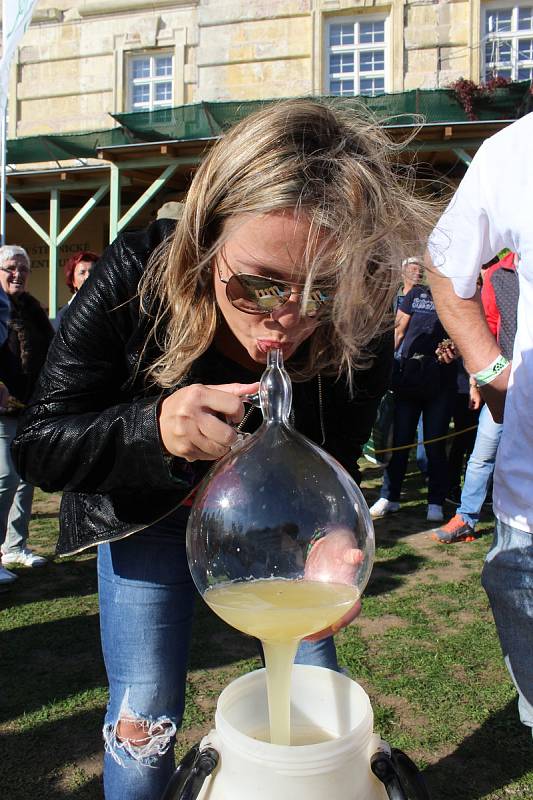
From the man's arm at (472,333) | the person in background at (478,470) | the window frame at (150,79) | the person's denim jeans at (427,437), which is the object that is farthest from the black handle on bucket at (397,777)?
the window frame at (150,79)

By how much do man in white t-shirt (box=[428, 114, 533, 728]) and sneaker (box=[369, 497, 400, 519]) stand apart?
4115 millimetres

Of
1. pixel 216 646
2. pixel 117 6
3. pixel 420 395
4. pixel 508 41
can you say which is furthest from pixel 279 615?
pixel 117 6

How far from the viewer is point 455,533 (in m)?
5.23

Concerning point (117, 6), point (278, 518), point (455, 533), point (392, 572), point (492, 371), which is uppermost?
point (117, 6)

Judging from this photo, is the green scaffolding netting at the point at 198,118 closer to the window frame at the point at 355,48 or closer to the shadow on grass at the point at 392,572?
the window frame at the point at 355,48

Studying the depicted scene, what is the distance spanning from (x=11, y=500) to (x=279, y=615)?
382 cm

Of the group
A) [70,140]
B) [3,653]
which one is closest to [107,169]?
[70,140]

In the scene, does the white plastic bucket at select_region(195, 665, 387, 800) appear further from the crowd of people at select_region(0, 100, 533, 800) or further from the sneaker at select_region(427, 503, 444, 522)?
the sneaker at select_region(427, 503, 444, 522)

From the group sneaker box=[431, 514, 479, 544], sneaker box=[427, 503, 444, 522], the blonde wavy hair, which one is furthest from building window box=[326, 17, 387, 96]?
the blonde wavy hair

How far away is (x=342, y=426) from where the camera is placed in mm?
1820

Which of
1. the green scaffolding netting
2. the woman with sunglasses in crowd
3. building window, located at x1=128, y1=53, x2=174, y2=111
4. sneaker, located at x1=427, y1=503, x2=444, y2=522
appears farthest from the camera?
building window, located at x1=128, y1=53, x2=174, y2=111

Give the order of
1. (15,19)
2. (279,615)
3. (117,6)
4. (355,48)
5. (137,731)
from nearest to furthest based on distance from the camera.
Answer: (279,615)
(137,731)
(15,19)
(355,48)
(117,6)

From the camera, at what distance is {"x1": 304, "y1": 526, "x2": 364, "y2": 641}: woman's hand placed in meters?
1.13

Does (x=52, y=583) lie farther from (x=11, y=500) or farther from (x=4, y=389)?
(x=4, y=389)
